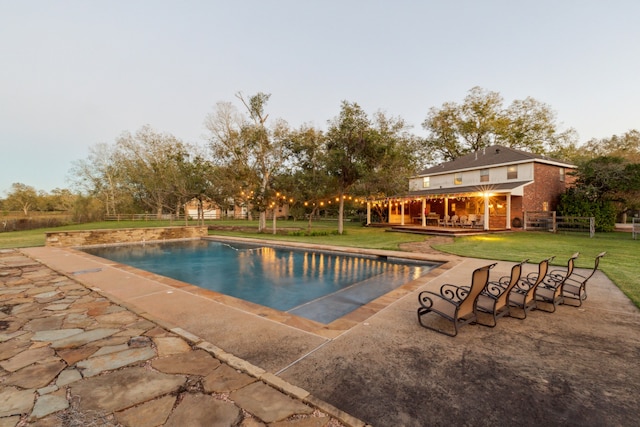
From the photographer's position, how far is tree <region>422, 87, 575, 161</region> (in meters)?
32.1

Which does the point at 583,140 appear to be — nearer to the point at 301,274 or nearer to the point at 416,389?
the point at 301,274

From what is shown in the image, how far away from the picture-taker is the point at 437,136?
3509 cm

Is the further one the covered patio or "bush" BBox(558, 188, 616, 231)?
the covered patio

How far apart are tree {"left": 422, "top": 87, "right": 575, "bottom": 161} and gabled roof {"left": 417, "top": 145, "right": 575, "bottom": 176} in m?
9.10

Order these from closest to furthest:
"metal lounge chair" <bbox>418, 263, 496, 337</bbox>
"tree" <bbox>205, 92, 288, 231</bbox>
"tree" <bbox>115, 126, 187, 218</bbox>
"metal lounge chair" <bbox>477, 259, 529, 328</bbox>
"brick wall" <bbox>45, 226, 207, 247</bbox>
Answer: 1. "metal lounge chair" <bbox>418, 263, 496, 337</bbox>
2. "metal lounge chair" <bbox>477, 259, 529, 328</bbox>
3. "brick wall" <bbox>45, 226, 207, 247</bbox>
4. "tree" <bbox>205, 92, 288, 231</bbox>
5. "tree" <bbox>115, 126, 187, 218</bbox>

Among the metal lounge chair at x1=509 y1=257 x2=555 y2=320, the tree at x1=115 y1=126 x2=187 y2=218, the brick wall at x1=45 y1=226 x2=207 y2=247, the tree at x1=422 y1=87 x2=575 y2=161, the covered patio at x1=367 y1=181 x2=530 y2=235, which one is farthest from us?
the tree at x1=115 y1=126 x2=187 y2=218

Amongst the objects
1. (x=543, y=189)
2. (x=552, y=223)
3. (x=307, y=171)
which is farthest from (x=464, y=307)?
(x=543, y=189)

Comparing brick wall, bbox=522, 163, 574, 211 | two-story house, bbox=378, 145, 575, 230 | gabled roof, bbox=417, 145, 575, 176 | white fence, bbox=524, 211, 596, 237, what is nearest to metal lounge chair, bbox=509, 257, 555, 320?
two-story house, bbox=378, 145, 575, 230

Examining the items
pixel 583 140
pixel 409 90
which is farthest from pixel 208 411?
pixel 583 140

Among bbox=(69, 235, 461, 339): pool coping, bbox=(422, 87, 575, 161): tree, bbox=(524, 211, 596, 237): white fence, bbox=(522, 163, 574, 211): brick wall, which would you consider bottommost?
bbox=(69, 235, 461, 339): pool coping

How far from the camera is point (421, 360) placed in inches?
122

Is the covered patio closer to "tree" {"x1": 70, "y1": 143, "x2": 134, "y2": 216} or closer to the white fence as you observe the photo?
the white fence

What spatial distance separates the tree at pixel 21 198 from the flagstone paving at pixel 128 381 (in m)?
54.5

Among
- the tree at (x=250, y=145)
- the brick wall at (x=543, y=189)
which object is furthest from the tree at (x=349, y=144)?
the brick wall at (x=543, y=189)
